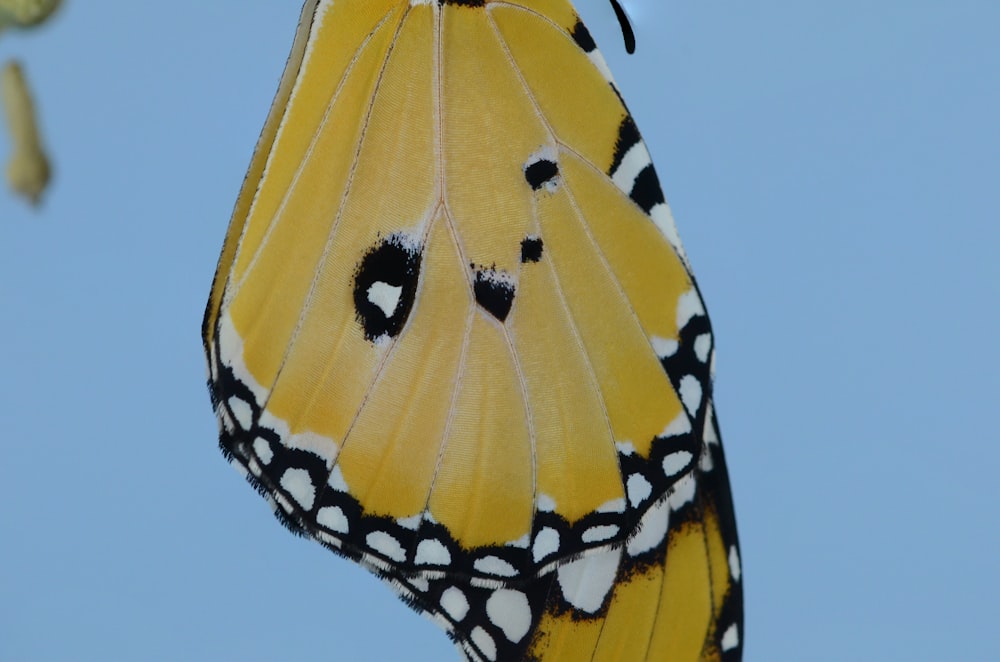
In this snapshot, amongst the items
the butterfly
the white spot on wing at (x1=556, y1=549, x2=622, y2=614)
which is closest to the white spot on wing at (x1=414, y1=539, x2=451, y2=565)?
the butterfly

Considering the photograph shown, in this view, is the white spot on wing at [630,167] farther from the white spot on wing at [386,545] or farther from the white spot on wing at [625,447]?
the white spot on wing at [386,545]

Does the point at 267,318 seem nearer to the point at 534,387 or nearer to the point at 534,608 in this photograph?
the point at 534,387

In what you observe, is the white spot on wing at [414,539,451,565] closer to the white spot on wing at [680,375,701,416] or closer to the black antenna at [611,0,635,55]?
the white spot on wing at [680,375,701,416]

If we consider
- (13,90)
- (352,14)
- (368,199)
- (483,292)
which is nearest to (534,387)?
(483,292)

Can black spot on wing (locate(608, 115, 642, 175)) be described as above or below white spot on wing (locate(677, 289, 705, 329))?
above

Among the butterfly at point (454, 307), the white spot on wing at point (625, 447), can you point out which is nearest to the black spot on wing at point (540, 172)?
the butterfly at point (454, 307)

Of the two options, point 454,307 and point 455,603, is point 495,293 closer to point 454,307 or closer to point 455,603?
point 454,307

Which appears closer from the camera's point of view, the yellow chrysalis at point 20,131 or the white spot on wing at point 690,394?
the white spot on wing at point 690,394

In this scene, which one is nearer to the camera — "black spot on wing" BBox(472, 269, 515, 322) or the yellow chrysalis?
"black spot on wing" BBox(472, 269, 515, 322)
